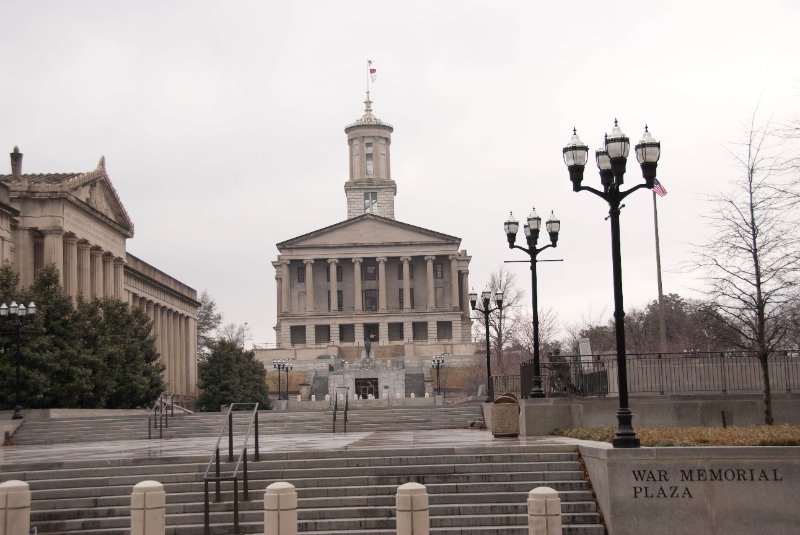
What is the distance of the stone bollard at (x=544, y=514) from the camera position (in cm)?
1479

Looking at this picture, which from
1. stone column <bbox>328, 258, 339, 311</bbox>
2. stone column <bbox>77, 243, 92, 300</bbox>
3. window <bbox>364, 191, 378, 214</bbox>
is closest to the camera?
stone column <bbox>77, 243, 92, 300</bbox>

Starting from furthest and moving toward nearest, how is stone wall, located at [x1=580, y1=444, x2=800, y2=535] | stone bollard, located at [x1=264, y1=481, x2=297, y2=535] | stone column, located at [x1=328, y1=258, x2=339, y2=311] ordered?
stone column, located at [x1=328, y1=258, x2=339, y2=311] < stone wall, located at [x1=580, y1=444, x2=800, y2=535] < stone bollard, located at [x1=264, y1=481, x2=297, y2=535]

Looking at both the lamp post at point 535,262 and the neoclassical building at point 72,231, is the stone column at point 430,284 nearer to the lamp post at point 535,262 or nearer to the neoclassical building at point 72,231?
the neoclassical building at point 72,231

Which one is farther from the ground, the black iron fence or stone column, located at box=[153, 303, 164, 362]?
stone column, located at box=[153, 303, 164, 362]

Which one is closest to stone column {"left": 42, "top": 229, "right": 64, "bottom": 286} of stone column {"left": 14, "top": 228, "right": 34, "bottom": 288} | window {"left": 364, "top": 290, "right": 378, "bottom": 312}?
stone column {"left": 14, "top": 228, "right": 34, "bottom": 288}

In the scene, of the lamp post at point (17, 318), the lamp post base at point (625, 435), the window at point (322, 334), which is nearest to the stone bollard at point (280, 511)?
the lamp post base at point (625, 435)

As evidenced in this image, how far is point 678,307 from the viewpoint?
112562 mm

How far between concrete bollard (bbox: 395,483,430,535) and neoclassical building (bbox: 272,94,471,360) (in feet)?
381

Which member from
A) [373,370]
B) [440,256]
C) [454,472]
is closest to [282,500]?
[454,472]

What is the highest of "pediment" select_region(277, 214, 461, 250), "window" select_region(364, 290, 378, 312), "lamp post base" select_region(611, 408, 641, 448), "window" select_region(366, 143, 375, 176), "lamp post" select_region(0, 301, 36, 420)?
"window" select_region(366, 143, 375, 176)

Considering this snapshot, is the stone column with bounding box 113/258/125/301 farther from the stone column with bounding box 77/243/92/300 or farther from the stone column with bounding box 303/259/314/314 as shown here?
the stone column with bounding box 303/259/314/314

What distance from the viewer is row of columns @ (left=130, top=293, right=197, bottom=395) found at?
291ft

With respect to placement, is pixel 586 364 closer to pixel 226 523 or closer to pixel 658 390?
pixel 658 390

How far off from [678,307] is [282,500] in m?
102
